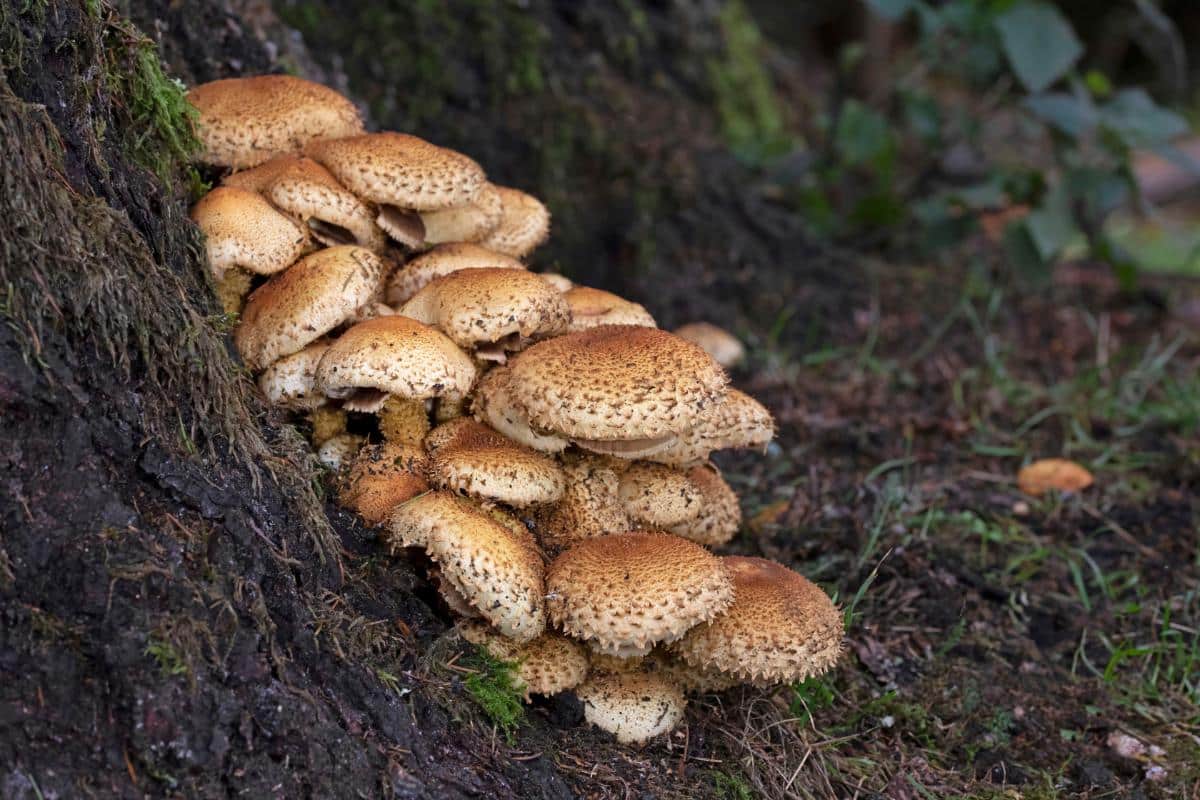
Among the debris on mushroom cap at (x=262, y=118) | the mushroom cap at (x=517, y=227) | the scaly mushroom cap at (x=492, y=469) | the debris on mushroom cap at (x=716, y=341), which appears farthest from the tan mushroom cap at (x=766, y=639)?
the debris on mushroom cap at (x=716, y=341)

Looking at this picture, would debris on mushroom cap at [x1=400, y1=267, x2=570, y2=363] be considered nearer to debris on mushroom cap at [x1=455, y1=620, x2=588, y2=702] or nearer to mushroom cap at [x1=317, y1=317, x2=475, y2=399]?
mushroom cap at [x1=317, y1=317, x2=475, y2=399]

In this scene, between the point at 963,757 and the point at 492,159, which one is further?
the point at 492,159

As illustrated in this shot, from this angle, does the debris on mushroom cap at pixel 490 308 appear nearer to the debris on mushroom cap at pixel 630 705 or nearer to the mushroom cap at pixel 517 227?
the mushroom cap at pixel 517 227

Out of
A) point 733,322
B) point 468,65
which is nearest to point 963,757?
point 733,322

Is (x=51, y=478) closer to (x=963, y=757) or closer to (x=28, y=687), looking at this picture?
(x=28, y=687)

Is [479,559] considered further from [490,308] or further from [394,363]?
[490,308]
